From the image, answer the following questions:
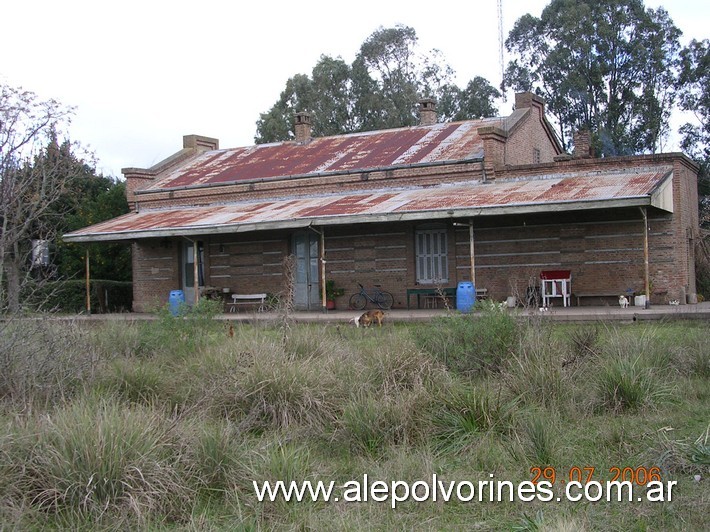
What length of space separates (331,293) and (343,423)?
14.9 metres

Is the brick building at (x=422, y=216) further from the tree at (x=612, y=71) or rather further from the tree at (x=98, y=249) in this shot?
the tree at (x=612, y=71)

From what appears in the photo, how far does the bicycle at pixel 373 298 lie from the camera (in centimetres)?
2130

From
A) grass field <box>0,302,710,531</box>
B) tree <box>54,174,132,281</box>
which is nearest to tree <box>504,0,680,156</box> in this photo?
tree <box>54,174,132,281</box>

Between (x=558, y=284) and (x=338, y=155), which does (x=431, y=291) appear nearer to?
(x=558, y=284)

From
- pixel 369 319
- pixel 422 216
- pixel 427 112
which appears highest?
pixel 427 112

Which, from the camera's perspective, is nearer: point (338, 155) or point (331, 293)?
point (331, 293)

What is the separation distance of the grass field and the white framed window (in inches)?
422

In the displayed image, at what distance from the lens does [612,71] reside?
41.4 metres

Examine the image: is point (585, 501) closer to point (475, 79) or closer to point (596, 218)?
point (596, 218)

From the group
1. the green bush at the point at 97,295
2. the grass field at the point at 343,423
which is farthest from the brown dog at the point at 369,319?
the green bush at the point at 97,295

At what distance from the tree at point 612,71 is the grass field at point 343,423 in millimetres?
32502

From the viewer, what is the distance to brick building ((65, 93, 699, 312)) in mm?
18609

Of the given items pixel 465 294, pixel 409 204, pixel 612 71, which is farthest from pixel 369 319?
pixel 612 71

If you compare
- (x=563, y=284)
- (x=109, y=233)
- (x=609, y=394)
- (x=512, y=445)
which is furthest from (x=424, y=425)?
(x=109, y=233)
